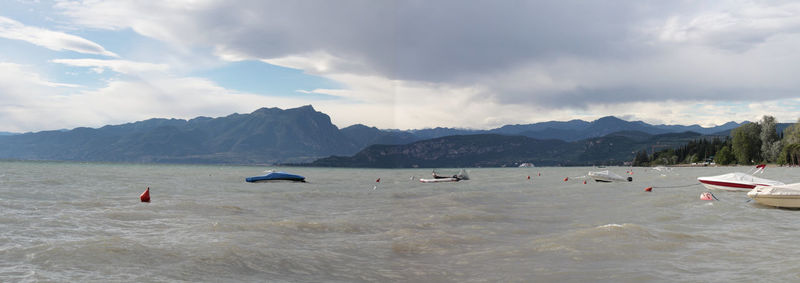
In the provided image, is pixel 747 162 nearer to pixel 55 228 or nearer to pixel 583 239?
pixel 583 239

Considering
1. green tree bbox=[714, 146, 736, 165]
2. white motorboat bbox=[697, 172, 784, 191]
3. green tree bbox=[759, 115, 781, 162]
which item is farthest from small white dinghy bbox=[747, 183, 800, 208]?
green tree bbox=[714, 146, 736, 165]

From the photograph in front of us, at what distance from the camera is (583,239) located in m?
17.1

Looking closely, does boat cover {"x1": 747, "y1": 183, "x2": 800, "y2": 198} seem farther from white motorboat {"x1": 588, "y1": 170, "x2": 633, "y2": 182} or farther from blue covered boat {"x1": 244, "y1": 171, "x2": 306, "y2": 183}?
blue covered boat {"x1": 244, "y1": 171, "x2": 306, "y2": 183}

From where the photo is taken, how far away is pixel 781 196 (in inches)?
1097

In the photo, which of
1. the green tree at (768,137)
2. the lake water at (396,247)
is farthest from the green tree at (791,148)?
the lake water at (396,247)

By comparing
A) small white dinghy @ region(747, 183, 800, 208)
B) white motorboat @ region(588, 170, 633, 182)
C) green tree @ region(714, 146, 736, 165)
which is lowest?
white motorboat @ region(588, 170, 633, 182)

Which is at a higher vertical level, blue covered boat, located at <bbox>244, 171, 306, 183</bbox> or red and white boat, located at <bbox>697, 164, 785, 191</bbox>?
red and white boat, located at <bbox>697, 164, 785, 191</bbox>

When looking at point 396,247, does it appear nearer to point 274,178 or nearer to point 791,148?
point 274,178

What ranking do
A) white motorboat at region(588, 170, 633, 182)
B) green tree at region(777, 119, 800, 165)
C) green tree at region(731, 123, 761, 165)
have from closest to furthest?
white motorboat at region(588, 170, 633, 182), green tree at region(777, 119, 800, 165), green tree at region(731, 123, 761, 165)

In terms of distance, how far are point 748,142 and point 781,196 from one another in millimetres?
172022

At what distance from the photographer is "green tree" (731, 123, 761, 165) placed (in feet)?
546

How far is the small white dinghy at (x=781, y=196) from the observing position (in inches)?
1084

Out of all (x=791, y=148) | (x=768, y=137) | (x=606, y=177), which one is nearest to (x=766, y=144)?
(x=768, y=137)

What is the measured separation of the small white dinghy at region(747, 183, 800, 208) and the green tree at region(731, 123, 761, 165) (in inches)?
6719
